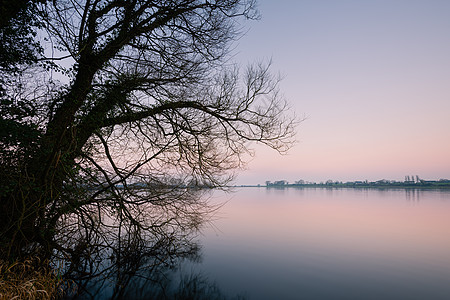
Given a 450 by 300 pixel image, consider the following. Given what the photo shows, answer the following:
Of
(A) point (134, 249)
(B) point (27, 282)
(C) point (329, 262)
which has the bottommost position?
(C) point (329, 262)

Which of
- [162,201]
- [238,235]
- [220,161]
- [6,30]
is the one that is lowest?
[238,235]

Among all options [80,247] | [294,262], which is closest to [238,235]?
[294,262]

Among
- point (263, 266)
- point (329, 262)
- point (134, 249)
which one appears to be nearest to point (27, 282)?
point (134, 249)

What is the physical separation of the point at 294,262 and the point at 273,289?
2815mm

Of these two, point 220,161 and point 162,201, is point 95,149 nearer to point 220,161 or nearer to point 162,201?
point 162,201

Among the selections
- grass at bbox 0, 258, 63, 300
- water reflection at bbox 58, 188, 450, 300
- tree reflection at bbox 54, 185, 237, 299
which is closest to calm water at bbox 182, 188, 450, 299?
water reflection at bbox 58, 188, 450, 300

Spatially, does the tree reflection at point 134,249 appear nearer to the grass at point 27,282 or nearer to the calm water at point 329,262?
the grass at point 27,282

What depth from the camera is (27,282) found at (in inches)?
164

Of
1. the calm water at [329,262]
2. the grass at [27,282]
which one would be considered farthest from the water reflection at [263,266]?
the grass at [27,282]

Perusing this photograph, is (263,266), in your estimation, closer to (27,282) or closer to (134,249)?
(134,249)

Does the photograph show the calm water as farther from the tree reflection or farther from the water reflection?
the tree reflection

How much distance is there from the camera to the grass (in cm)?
391

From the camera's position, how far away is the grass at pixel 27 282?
3.91 metres

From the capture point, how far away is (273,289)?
683 centimetres
